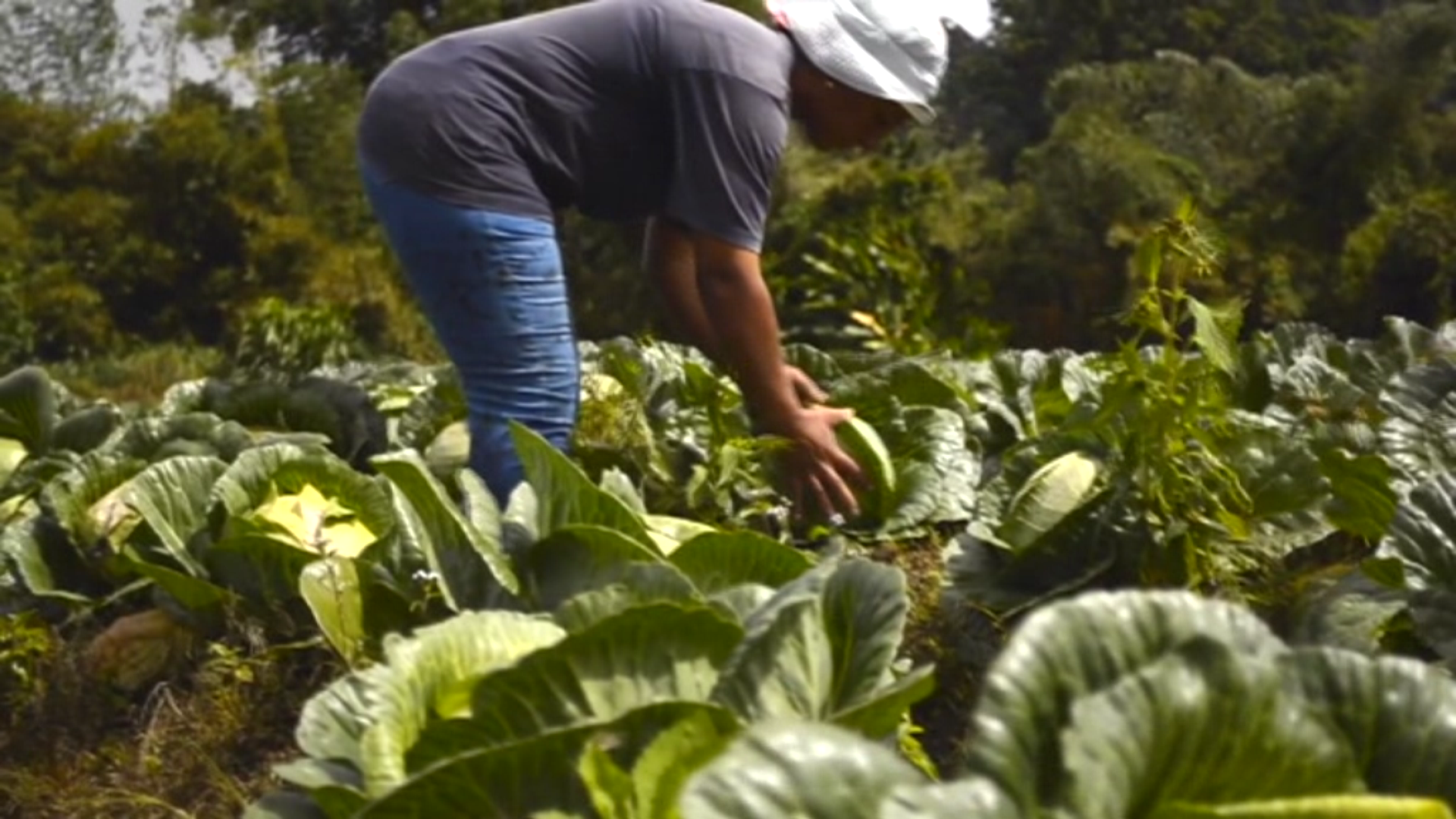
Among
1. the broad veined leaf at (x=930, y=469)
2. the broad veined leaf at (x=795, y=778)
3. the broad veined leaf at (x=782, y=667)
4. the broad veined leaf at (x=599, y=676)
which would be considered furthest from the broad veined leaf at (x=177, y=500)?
the broad veined leaf at (x=795, y=778)

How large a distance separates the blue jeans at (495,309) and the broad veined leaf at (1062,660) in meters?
2.13

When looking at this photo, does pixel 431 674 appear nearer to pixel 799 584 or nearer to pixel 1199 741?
pixel 799 584

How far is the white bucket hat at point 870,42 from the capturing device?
11.6 ft

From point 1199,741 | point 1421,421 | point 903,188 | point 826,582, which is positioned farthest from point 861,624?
point 903,188

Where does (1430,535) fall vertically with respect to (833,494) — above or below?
above

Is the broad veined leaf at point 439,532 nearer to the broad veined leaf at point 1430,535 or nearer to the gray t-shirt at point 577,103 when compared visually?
the gray t-shirt at point 577,103

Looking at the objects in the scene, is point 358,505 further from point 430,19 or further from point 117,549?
point 430,19

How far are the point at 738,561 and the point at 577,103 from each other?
1106 mm

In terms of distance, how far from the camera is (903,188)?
19.7 m

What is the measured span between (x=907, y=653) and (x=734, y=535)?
0.64 metres

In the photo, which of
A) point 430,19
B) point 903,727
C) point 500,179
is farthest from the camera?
point 430,19

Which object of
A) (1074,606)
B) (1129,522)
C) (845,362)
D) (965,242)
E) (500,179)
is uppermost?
(1074,606)

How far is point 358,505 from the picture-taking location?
3850mm

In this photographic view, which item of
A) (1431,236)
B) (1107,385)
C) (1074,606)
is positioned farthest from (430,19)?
(1074,606)
